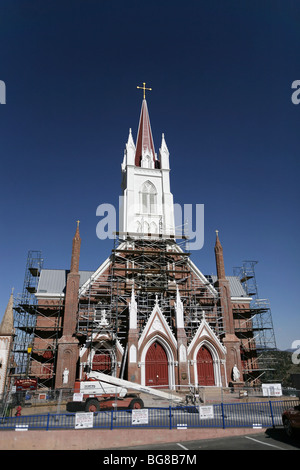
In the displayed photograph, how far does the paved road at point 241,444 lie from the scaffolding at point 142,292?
53.6ft

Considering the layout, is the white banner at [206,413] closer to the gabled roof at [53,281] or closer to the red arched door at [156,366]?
the red arched door at [156,366]

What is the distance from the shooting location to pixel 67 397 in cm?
1981

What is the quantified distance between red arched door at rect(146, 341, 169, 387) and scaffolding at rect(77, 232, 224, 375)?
217cm

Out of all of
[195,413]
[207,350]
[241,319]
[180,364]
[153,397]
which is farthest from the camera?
[241,319]

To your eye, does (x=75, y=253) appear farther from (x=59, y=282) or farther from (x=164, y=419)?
(x=164, y=419)

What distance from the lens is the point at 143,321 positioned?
105 feet

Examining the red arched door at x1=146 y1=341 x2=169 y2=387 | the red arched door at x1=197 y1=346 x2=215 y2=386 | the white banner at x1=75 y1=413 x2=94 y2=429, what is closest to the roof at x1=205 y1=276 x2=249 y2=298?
the red arched door at x1=197 y1=346 x2=215 y2=386

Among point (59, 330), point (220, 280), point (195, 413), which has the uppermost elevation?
point (220, 280)

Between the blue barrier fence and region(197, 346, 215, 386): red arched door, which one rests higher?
region(197, 346, 215, 386): red arched door

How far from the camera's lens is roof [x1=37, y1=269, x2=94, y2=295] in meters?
34.7

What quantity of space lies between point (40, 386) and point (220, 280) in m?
20.6

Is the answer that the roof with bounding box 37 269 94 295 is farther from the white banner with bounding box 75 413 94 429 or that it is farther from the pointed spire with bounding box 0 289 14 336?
the white banner with bounding box 75 413 94 429
